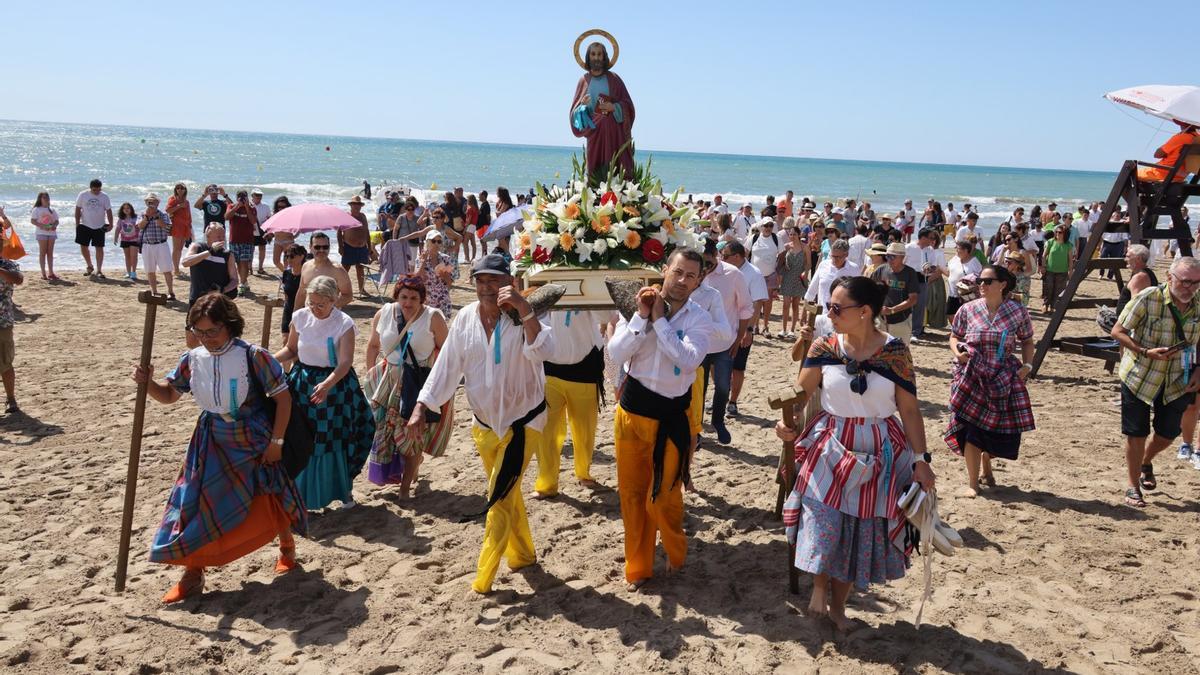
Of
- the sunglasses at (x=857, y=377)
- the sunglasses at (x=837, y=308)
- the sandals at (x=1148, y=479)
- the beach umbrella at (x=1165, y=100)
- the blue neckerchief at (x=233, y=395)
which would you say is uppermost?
the beach umbrella at (x=1165, y=100)

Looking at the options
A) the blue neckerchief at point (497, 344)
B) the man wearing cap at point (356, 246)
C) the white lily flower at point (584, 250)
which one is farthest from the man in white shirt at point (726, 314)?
the man wearing cap at point (356, 246)

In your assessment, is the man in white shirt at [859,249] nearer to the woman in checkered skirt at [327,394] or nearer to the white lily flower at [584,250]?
the white lily flower at [584,250]

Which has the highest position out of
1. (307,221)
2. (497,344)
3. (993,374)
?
(307,221)

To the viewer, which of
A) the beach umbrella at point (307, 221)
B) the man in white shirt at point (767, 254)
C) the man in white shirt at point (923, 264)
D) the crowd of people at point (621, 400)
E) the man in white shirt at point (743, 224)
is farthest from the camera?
the man in white shirt at point (743, 224)

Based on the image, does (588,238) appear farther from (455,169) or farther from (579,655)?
(455,169)

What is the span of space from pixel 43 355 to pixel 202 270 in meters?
2.18

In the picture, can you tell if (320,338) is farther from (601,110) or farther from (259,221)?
(259,221)

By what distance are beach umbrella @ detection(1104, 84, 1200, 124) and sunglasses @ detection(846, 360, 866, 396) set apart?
7.61 meters

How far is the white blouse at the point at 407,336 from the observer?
21.2 feet

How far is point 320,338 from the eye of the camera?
239 inches

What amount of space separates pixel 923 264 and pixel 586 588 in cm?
993

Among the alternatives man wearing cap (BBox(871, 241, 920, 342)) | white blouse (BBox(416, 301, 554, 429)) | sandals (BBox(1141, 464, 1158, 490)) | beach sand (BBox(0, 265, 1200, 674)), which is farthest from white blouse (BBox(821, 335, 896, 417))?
man wearing cap (BBox(871, 241, 920, 342))

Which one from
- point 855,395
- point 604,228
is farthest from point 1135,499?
point 604,228

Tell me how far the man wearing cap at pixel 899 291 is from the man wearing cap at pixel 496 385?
5.65 metres
